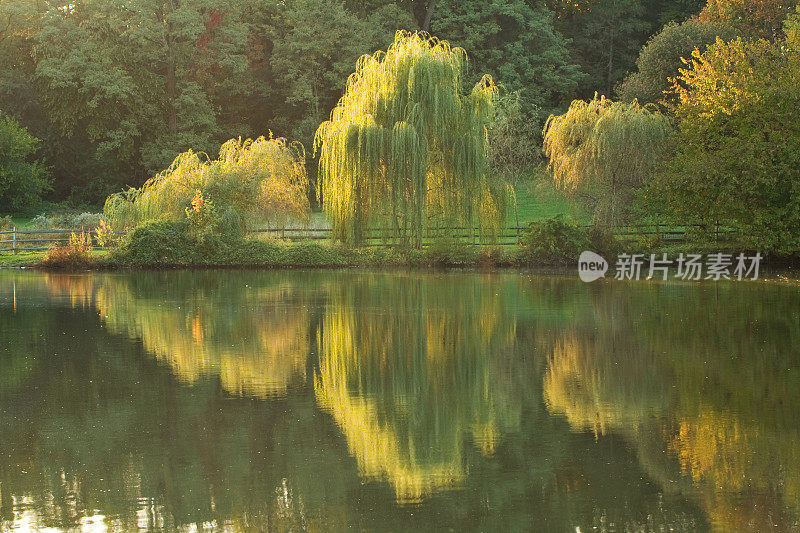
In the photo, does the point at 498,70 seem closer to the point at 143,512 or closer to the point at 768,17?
the point at 768,17

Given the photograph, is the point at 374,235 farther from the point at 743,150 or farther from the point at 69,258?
the point at 743,150

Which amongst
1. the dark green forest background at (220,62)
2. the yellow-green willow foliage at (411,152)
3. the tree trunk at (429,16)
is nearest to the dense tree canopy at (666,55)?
the dark green forest background at (220,62)

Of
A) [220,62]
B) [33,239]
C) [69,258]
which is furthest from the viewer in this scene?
[220,62]

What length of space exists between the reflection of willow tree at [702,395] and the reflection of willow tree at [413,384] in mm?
1018

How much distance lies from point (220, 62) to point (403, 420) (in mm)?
45231

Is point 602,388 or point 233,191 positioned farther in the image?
point 233,191

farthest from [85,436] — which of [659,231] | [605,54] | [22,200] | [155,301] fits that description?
[605,54]

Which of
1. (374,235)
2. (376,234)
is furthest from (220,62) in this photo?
(374,235)

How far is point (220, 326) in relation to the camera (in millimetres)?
17688

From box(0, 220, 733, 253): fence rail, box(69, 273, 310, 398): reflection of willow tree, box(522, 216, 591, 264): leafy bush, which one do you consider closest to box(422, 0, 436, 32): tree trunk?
box(0, 220, 733, 253): fence rail

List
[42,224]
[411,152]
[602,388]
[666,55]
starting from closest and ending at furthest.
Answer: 1. [602,388]
2. [411,152]
3. [42,224]
4. [666,55]

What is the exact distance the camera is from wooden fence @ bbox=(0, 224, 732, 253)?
3325 cm

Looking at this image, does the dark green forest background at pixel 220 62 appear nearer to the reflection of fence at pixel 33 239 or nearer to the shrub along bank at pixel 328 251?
the reflection of fence at pixel 33 239

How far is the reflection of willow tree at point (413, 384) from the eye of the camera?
8.65 metres
